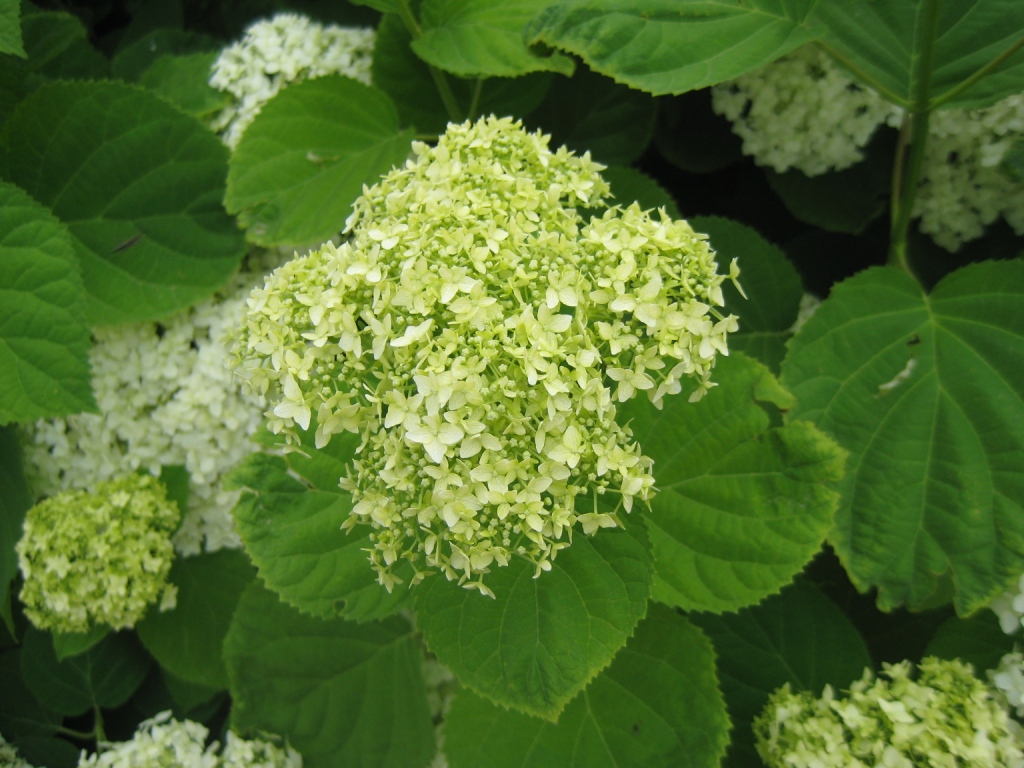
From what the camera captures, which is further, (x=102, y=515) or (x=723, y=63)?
(x=102, y=515)

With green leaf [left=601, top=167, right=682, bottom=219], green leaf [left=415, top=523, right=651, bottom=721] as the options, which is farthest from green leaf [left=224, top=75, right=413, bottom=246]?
green leaf [left=415, top=523, right=651, bottom=721]

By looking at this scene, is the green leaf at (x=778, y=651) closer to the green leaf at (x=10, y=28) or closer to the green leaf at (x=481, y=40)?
the green leaf at (x=481, y=40)

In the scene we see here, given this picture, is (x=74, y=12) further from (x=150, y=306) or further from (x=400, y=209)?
(x=400, y=209)

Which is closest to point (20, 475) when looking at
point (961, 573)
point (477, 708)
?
point (477, 708)

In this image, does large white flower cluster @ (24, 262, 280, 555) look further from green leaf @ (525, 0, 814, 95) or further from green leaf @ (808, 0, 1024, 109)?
green leaf @ (808, 0, 1024, 109)

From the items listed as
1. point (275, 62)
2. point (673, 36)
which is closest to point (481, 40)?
point (673, 36)

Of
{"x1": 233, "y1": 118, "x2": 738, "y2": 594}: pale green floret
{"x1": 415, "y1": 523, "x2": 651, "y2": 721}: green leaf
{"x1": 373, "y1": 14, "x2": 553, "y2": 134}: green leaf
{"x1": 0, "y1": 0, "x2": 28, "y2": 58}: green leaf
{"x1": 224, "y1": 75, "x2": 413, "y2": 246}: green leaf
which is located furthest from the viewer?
{"x1": 373, "y1": 14, "x2": 553, "y2": 134}: green leaf

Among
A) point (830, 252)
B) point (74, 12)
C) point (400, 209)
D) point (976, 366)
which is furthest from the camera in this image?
point (74, 12)

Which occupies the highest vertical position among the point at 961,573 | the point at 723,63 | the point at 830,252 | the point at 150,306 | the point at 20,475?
the point at 723,63
